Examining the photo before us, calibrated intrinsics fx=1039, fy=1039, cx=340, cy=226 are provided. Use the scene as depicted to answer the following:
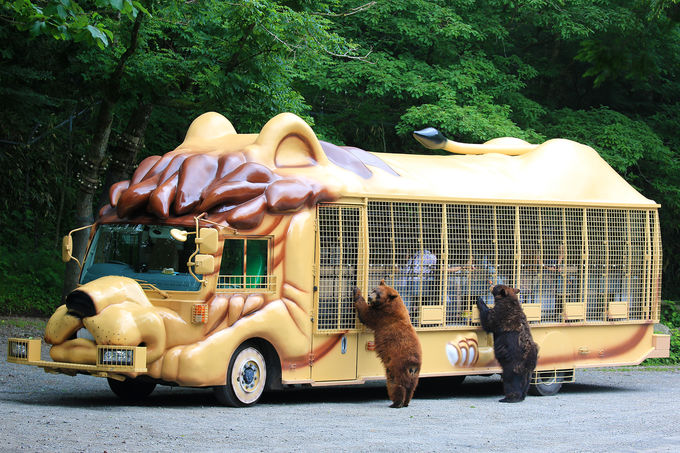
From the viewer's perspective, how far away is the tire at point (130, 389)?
40.8 feet

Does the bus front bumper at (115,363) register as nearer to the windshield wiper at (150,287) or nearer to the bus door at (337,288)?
the windshield wiper at (150,287)

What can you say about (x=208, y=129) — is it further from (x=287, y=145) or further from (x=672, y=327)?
(x=672, y=327)

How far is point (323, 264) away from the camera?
1246cm

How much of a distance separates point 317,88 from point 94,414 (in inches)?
523

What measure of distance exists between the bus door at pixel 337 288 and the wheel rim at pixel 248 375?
0.73 meters

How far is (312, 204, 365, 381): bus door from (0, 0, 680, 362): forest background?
4154mm

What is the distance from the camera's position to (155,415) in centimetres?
1053

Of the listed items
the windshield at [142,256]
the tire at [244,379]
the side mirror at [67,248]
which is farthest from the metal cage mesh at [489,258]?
the side mirror at [67,248]

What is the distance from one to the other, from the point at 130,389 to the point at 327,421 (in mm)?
3079

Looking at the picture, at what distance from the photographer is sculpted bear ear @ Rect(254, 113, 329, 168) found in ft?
40.8

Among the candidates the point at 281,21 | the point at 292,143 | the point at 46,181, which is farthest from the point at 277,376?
the point at 46,181

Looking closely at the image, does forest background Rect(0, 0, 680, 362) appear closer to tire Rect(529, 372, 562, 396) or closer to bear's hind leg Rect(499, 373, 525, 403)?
tire Rect(529, 372, 562, 396)

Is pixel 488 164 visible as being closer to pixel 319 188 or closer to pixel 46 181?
pixel 319 188

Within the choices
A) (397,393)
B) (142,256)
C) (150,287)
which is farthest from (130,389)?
(397,393)
